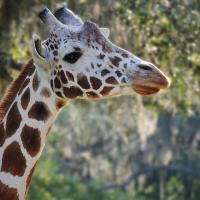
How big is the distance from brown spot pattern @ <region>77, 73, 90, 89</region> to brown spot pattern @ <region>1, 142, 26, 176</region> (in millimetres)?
593

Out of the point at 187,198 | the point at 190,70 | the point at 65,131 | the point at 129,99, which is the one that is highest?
the point at 190,70

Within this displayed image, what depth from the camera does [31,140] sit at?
5078 millimetres

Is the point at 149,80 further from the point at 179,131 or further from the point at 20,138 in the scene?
the point at 179,131

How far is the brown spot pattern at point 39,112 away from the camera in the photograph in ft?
16.5

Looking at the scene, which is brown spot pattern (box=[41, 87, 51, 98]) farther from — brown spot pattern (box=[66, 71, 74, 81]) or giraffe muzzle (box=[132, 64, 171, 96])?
giraffe muzzle (box=[132, 64, 171, 96])

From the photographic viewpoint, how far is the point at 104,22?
992 cm

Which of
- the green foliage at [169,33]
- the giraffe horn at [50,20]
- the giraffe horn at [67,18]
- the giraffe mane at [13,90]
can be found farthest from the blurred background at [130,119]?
the giraffe horn at [50,20]

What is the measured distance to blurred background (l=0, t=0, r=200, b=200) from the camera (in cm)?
→ 1003

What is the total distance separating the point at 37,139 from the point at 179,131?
18772 mm

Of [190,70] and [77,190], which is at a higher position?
[190,70]

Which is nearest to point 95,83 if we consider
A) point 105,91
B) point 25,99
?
Answer: point 105,91

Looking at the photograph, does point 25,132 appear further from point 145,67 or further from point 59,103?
point 145,67

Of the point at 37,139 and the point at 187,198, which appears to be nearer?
the point at 37,139

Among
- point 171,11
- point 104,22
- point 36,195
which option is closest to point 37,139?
point 104,22
